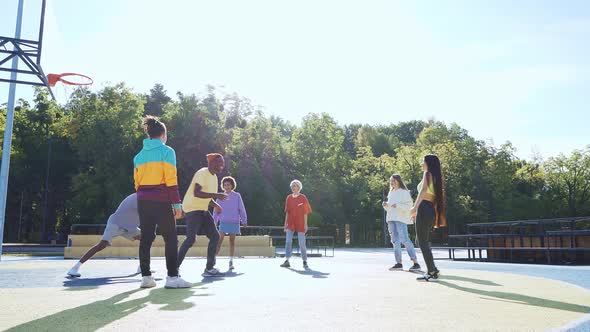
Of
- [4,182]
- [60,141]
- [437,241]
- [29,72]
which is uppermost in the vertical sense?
[60,141]

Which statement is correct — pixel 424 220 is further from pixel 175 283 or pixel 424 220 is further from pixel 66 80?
pixel 66 80

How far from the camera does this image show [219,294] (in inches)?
204

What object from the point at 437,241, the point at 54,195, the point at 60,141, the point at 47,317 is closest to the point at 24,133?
the point at 60,141

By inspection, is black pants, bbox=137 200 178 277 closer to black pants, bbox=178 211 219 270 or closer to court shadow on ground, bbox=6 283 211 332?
court shadow on ground, bbox=6 283 211 332

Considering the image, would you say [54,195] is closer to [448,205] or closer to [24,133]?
[24,133]

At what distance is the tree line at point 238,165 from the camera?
35.2m

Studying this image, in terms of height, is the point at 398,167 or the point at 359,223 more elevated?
the point at 398,167

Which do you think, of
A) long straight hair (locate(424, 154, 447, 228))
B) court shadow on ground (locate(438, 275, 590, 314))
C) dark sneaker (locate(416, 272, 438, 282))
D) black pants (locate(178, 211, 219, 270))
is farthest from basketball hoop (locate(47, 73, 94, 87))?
court shadow on ground (locate(438, 275, 590, 314))

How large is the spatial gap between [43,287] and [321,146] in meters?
37.6

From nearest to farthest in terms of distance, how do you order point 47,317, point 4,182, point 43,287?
point 47,317
point 43,287
point 4,182

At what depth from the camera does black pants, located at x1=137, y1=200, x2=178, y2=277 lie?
5609 mm

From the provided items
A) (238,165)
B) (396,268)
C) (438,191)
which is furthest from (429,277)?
(238,165)

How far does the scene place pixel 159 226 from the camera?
566 cm

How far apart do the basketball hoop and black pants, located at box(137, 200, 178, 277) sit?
10934mm
